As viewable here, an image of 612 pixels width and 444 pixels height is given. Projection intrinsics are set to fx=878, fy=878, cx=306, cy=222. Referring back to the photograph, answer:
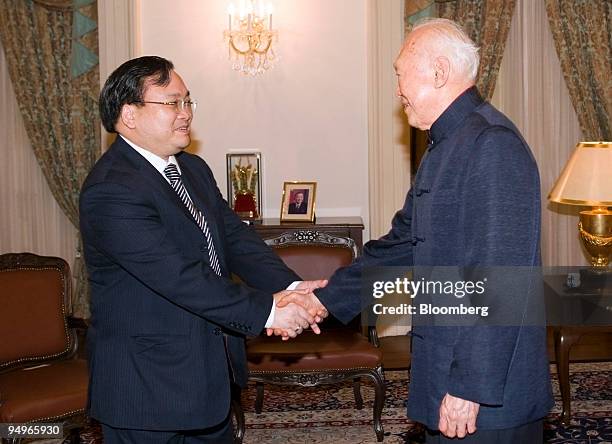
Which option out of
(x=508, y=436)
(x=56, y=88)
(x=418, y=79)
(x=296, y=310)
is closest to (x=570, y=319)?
(x=296, y=310)

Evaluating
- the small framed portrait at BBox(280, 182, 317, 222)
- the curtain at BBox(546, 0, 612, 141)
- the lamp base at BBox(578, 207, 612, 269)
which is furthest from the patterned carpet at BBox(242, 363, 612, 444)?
the curtain at BBox(546, 0, 612, 141)

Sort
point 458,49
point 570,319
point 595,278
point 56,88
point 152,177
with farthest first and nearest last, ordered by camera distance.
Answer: point 56,88 → point 595,278 → point 570,319 → point 152,177 → point 458,49

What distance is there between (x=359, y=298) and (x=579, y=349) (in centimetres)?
349

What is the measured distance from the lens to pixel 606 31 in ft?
21.6

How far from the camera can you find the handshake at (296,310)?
3254 millimetres

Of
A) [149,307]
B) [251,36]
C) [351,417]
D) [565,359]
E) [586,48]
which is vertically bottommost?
[351,417]

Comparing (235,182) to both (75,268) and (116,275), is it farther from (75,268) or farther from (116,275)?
(116,275)

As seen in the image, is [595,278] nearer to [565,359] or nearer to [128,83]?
[565,359]

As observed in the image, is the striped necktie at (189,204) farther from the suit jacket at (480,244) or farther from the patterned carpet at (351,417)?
the patterned carpet at (351,417)

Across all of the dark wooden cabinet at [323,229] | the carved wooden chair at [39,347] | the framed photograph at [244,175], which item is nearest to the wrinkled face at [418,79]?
the carved wooden chair at [39,347]

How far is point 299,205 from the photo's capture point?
6.46 metres

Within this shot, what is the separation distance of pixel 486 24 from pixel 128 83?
4.24 meters

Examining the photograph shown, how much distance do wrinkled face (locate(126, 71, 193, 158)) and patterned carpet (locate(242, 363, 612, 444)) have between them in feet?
7.39

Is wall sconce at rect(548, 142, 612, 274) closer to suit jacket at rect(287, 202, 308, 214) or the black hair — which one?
suit jacket at rect(287, 202, 308, 214)
